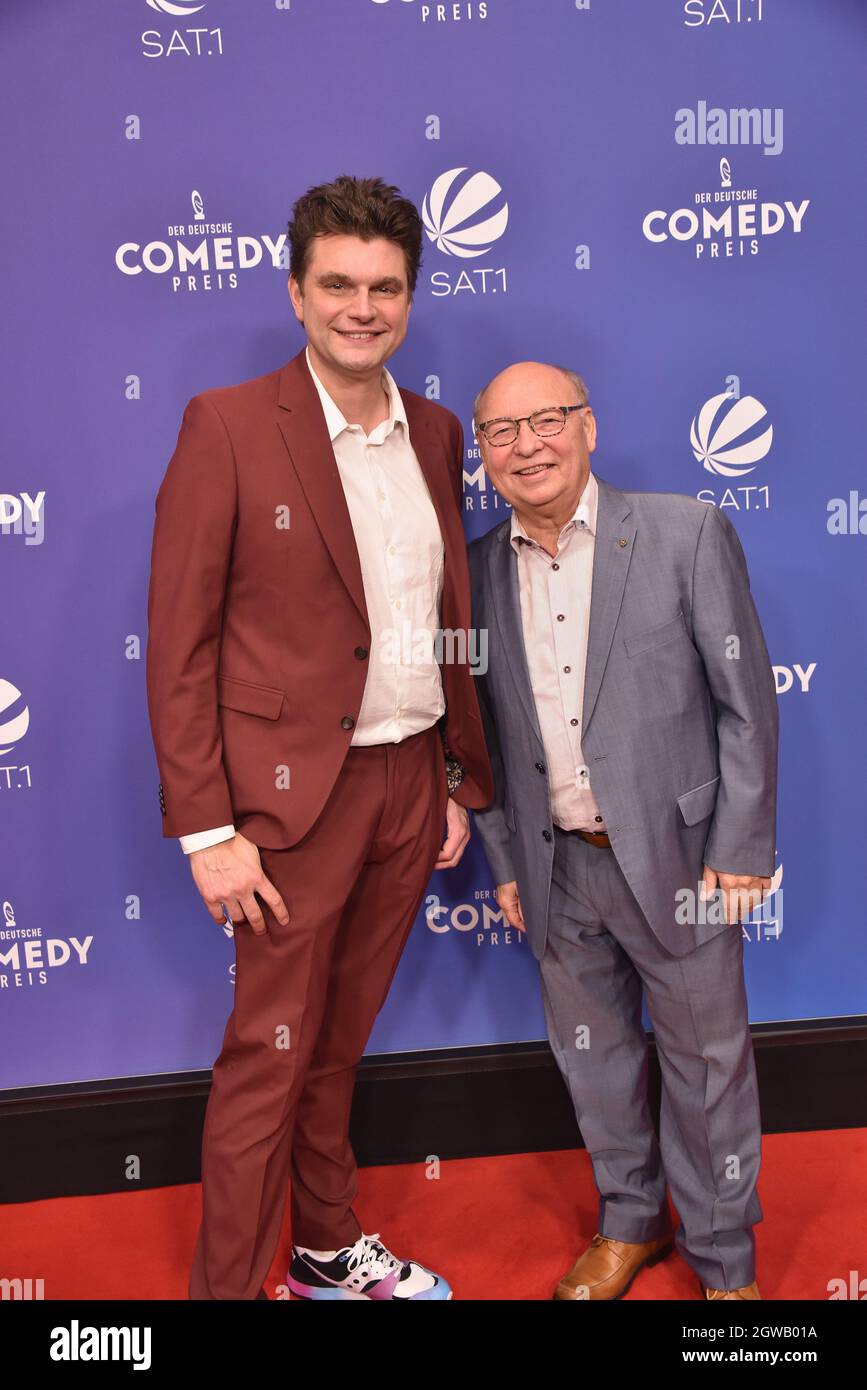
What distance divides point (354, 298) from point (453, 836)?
1.22 metres

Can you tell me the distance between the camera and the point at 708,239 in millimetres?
2729

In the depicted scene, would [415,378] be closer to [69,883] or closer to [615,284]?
[615,284]

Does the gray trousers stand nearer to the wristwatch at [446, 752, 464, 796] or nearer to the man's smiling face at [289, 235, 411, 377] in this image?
the wristwatch at [446, 752, 464, 796]

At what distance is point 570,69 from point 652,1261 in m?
2.89

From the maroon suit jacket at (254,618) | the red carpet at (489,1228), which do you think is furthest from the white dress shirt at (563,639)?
the red carpet at (489,1228)

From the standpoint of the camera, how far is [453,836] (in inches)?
101

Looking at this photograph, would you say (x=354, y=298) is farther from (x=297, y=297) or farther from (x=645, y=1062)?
(x=645, y=1062)

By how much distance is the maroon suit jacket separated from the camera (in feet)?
6.66

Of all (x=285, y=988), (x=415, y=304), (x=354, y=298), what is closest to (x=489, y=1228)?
(x=285, y=988)

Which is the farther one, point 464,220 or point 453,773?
point 464,220

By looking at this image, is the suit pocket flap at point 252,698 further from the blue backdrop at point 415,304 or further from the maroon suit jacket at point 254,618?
the blue backdrop at point 415,304

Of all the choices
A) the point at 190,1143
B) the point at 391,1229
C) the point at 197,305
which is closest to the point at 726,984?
the point at 391,1229

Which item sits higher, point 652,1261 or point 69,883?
point 69,883

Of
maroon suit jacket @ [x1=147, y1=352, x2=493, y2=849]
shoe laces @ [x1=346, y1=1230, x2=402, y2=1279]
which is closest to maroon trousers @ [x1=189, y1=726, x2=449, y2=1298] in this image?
maroon suit jacket @ [x1=147, y1=352, x2=493, y2=849]
